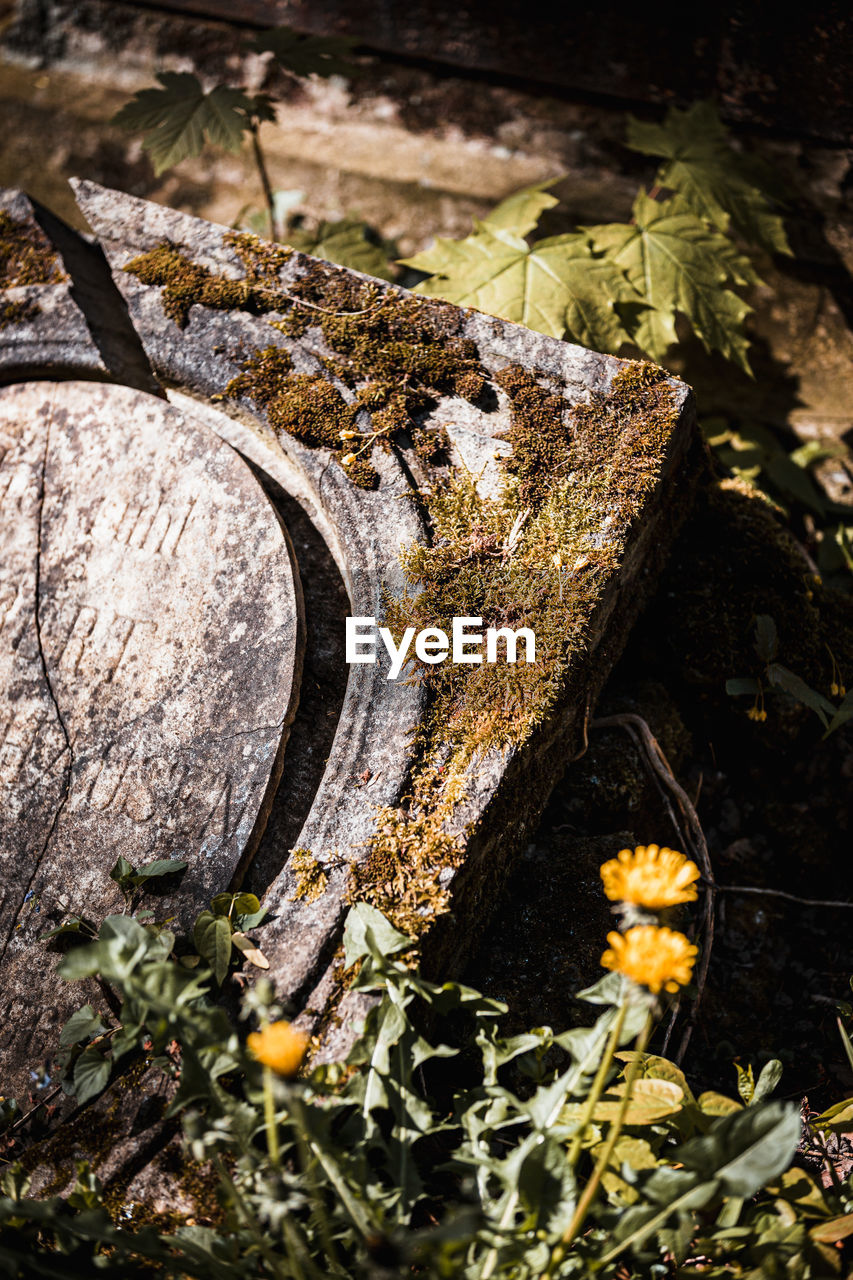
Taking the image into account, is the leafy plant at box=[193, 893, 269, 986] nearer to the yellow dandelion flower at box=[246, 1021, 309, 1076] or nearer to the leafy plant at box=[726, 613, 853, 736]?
the yellow dandelion flower at box=[246, 1021, 309, 1076]

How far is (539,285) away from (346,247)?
1026mm

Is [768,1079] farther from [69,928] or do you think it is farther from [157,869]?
[69,928]

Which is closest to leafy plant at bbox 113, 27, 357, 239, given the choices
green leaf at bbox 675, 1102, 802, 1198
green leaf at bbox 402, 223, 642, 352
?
green leaf at bbox 402, 223, 642, 352

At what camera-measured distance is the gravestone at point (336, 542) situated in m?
1.61

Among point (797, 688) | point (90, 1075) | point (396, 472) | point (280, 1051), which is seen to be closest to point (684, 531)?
point (797, 688)

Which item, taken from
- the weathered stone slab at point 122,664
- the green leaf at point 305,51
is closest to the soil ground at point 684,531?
the weathered stone slab at point 122,664

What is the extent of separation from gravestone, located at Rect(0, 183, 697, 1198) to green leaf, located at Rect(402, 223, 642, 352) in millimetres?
343

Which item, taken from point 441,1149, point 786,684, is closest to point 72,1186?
point 441,1149

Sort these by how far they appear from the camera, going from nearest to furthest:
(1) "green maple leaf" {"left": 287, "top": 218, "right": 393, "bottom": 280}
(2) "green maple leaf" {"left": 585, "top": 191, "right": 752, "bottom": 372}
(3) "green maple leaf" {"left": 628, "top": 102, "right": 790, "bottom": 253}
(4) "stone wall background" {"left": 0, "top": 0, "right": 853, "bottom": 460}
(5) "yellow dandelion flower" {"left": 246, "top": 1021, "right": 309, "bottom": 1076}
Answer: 1. (5) "yellow dandelion flower" {"left": 246, "top": 1021, "right": 309, "bottom": 1076}
2. (2) "green maple leaf" {"left": 585, "top": 191, "right": 752, "bottom": 372}
3. (3) "green maple leaf" {"left": 628, "top": 102, "right": 790, "bottom": 253}
4. (1) "green maple leaf" {"left": 287, "top": 218, "right": 393, "bottom": 280}
5. (4) "stone wall background" {"left": 0, "top": 0, "right": 853, "bottom": 460}

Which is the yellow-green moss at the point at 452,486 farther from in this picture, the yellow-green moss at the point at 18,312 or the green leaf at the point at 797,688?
the green leaf at the point at 797,688

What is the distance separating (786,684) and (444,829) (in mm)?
1020

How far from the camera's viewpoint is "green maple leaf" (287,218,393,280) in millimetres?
3018

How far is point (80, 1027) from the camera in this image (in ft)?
4.93

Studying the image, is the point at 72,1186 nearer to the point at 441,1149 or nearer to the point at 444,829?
A: the point at 441,1149
